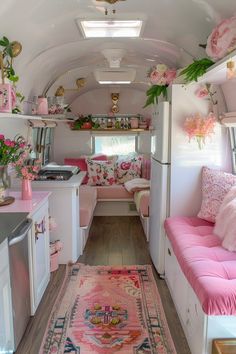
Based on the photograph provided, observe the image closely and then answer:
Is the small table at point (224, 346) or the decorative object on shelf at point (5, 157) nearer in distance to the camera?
the small table at point (224, 346)

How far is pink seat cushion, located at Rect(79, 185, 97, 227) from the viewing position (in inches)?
143

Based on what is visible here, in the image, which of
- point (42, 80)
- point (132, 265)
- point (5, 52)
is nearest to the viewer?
point (5, 52)

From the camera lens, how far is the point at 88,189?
15.4 feet

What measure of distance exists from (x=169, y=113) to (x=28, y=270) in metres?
1.72

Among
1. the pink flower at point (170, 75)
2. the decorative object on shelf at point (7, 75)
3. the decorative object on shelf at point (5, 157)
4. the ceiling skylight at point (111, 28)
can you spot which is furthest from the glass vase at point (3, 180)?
the pink flower at point (170, 75)

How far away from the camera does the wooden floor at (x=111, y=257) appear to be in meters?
2.16

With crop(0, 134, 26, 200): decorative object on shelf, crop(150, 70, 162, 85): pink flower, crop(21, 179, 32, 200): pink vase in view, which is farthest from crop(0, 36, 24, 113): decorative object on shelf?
crop(150, 70, 162, 85): pink flower

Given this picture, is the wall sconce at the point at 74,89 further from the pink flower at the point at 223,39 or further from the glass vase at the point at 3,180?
the pink flower at the point at 223,39

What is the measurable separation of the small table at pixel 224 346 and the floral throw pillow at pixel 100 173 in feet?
12.3

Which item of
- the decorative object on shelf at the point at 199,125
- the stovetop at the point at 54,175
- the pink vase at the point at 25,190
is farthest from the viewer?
the stovetop at the point at 54,175

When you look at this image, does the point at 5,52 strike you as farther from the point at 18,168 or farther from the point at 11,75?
the point at 18,168

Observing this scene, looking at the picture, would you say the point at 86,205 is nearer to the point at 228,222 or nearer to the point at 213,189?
the point at 213,189

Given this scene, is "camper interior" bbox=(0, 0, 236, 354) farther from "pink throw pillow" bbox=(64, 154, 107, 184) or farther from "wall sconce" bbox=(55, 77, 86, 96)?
"pink throw pillow" bbox=(64, 154, 107, 184)

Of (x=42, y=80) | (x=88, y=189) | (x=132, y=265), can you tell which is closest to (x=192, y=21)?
(x=42, y=80)
